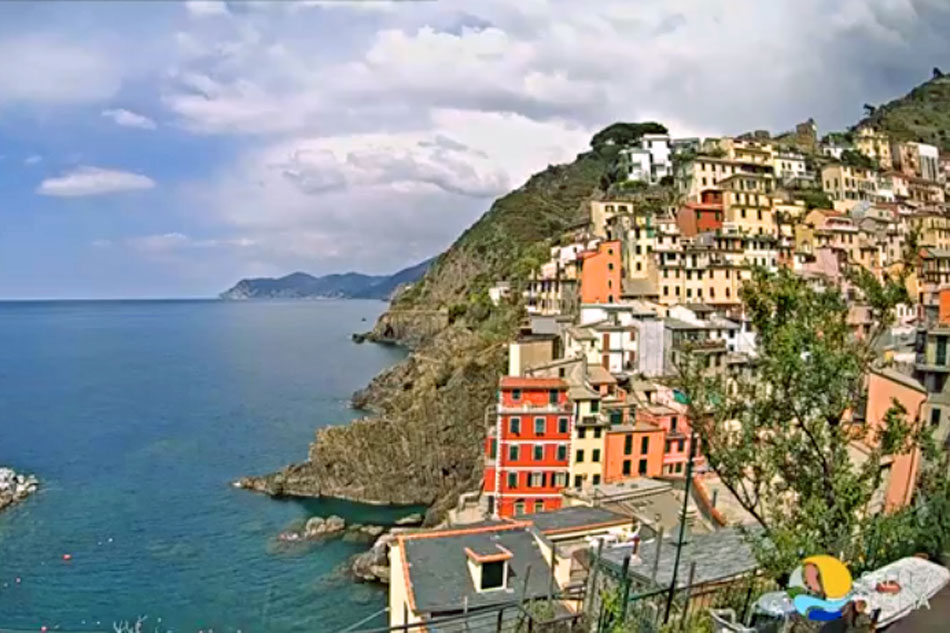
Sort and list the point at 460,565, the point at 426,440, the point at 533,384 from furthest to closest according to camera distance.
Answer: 1. the point at 426,440
2. the point at 533,384
3. the point at 460,565

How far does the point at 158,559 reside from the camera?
3409 cm

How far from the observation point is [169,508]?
41.4 metres

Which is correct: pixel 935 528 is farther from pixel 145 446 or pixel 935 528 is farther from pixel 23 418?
pixel 23 418

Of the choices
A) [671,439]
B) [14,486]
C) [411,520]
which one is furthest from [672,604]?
[14,486]

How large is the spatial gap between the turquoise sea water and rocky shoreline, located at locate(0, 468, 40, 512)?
2.64 feet

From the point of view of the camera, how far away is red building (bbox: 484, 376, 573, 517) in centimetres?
3142

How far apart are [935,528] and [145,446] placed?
5598 cm

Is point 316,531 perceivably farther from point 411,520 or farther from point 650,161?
point 650,161

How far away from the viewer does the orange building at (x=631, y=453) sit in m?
31.8

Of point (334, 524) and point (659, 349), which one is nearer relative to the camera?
point (334, 524)

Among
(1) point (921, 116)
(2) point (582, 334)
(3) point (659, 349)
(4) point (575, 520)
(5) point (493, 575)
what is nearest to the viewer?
(5) point (493, 575)

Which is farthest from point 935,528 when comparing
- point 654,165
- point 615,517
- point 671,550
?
point 654,165

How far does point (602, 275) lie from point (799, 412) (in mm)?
37554

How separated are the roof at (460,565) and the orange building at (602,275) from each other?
2852cm
